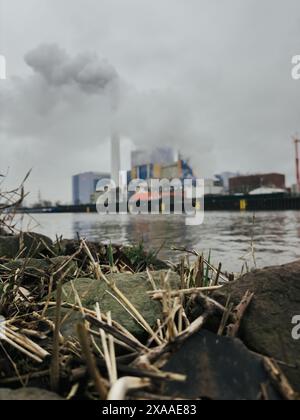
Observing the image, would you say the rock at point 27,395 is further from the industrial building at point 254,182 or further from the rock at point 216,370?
the industrial building at point 254,182

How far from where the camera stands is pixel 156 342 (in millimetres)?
1810

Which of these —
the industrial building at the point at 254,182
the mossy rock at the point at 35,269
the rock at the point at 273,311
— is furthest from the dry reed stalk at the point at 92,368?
the industrial building at the point at 254,182

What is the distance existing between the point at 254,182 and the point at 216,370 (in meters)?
114

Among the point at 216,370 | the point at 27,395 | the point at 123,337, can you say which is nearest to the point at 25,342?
the point at 27,395

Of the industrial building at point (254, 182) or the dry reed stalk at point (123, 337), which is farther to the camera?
the industrial building at point (254, 182)

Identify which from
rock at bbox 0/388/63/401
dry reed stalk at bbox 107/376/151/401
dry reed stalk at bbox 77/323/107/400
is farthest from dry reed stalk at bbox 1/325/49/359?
dry reed stalk at bbox 107/376/151/401

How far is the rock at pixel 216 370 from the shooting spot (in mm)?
1396

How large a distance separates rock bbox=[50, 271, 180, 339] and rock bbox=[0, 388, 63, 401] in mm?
464

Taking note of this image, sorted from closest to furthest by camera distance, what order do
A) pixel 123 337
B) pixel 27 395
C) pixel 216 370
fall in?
1. pixel 27 395
2. pixel 216 370
3. pixel 123 337

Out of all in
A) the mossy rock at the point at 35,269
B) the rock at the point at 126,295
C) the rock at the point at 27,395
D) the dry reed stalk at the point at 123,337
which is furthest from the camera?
the mossy rock at the point at 35,269

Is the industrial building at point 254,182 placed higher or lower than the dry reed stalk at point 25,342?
higher

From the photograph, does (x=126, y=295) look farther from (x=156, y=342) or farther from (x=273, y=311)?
(x=273, y=311)

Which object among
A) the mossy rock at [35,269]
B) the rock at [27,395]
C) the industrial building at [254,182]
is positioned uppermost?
the industrial building at [254,182]
